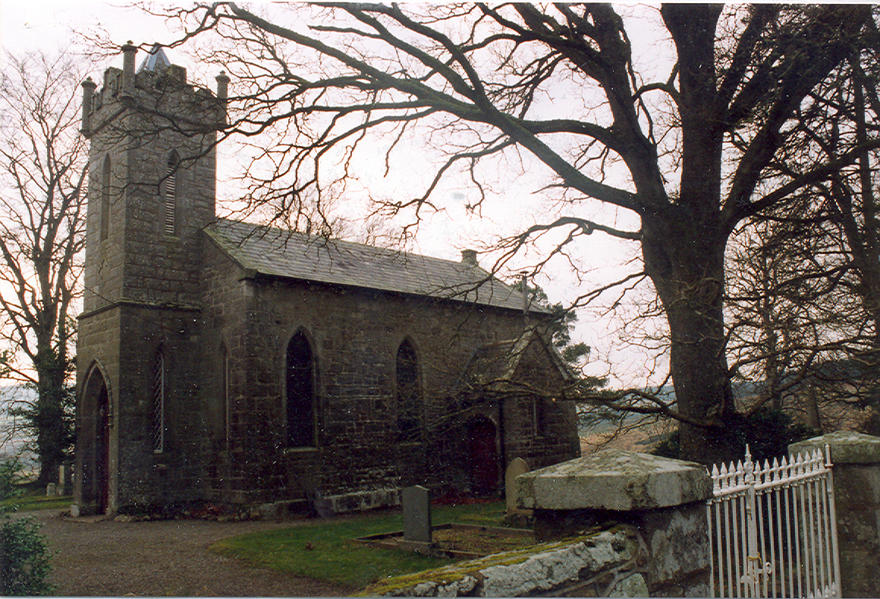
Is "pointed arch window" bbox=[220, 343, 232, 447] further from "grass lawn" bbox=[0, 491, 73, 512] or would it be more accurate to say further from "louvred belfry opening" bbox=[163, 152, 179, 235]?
"grass lawn" bbox=[0, 491, 73, 512]

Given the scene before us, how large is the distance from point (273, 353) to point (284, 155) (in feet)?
26.0

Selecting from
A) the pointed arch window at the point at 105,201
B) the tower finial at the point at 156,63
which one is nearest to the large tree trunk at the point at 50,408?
the pointed arch window at the point at 105,201

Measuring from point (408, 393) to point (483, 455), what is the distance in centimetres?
309

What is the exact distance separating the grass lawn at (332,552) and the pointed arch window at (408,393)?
171 inches

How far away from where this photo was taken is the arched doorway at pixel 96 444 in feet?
54.0

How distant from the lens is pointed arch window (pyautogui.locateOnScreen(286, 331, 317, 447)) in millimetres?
17016

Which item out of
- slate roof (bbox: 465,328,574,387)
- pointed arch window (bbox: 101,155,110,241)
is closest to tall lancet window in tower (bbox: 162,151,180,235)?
pointed arch window (bbox: 101,155,110,241)

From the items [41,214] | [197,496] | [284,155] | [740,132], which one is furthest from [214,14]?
[41,214]

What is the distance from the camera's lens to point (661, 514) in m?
4.12

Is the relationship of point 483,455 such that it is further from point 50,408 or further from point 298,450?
point 50,408

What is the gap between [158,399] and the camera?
16.6 meters

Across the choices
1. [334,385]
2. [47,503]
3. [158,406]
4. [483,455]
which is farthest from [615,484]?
[47,503]

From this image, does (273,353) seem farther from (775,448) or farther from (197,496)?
(775,448)

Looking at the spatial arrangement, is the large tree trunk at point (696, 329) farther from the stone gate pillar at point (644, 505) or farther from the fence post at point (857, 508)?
the stone gate pillar at point (644, 505)
